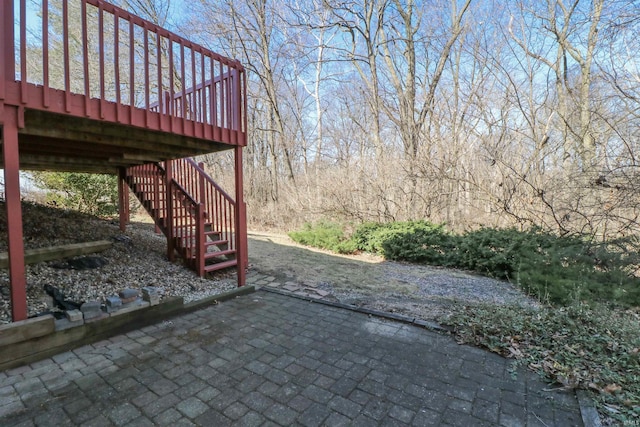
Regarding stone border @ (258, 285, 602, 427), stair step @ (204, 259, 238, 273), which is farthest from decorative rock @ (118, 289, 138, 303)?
stone border @ (258, 285, 602, 427)

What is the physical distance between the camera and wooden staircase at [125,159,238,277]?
484 cm

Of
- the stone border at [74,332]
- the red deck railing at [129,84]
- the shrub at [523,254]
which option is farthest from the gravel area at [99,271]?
the shrub at [523,254]

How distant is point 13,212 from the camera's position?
254cm

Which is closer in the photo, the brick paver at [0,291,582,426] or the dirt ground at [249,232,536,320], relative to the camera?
the brick paver at [0,291,582,426]

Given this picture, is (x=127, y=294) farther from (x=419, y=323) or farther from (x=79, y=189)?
(x=79, y=189)

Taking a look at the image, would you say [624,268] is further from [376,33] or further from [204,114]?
[376,33]

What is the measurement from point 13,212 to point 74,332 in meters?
1.07

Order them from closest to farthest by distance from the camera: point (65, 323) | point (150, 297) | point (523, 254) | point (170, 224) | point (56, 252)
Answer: point (65, 323), point (150, 297), point (56, 252), point (170, 224), point (523, 254)

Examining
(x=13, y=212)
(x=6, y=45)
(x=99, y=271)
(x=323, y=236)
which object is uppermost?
(x=6, y=45)

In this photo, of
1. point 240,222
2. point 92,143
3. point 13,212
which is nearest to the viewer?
point 13,212

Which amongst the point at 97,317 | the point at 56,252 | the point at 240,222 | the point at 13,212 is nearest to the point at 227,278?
the point at 240,222

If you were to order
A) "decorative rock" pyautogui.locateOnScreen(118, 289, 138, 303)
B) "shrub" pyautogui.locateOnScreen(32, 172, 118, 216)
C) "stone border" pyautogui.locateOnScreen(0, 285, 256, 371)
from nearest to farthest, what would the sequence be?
"stone border" pyautogui.locateOnScreen(0, 285, 256, 371), "decorative rock" pyautogui.locateOnScreen(118, 289, 138, 303), "shrub" pyautogui.locateOnScreen(32, 172, 118, 216)

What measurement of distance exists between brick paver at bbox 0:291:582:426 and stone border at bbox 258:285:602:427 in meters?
0.05

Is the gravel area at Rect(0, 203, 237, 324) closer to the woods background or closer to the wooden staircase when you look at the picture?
the wooden staircase
